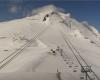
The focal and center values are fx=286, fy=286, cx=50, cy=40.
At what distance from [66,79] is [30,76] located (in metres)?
1.50

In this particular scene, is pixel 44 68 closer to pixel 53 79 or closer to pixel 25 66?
pixel 25 66

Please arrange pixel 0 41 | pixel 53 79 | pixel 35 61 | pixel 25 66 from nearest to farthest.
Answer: pixel 53 79 → pixel 25 66 → pixel 35 61 → pixel 0 41

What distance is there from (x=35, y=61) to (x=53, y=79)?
3208 mm

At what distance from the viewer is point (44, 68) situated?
1375cm

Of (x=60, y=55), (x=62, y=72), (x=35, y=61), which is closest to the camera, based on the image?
(x=62, y=72)

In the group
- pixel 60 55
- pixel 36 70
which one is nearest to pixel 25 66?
pixel 36 70

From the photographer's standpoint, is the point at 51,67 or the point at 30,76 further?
the point at 51,67

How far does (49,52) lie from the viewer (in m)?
17.8

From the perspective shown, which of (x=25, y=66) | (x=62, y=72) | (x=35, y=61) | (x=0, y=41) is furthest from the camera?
(x=0, y=41)

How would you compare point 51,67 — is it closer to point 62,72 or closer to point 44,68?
point 44,68

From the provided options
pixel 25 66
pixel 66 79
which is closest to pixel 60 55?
pixel 25 66

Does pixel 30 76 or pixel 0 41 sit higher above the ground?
pixel 30 76

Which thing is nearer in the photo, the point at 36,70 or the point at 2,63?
the point at 36,70

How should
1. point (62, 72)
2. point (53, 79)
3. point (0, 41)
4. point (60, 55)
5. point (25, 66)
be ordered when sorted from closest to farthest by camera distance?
1. point (53, 79)
2. point (62, 72)
3. point (25, 66)
4. point (60, 55)
5. point (0, 41)
